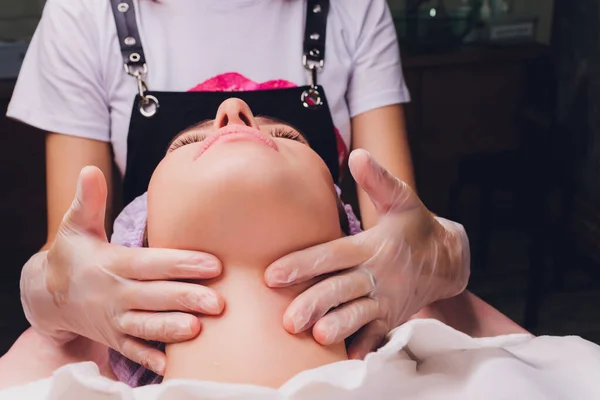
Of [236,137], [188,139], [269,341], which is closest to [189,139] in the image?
[188,139]

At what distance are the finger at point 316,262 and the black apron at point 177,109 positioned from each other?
1.16ft

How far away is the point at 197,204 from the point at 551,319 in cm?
176

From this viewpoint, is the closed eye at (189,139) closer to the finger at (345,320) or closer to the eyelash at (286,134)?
the eyelash at (286,134)

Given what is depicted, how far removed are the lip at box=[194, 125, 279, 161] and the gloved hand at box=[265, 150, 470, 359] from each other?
122mm

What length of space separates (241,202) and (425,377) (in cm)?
27

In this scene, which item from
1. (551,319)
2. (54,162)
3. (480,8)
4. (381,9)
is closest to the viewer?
(54,162)

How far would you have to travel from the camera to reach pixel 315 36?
1.13 meters

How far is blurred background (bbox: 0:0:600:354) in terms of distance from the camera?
2.11 m

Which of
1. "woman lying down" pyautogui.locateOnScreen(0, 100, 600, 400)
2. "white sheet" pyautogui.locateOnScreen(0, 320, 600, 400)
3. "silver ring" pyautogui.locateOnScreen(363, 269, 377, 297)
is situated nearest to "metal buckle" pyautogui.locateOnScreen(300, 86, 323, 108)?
"woman lying down" pyautogui.locateOnScreen(0, 100, 600, 400)

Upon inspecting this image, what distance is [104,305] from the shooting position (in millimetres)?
771

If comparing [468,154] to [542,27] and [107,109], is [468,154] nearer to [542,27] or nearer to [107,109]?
[542,27]

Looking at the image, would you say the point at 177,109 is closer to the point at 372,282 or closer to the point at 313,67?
the point at 313,67

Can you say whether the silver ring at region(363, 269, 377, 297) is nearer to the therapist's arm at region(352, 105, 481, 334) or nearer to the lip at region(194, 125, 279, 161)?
the lip at region(194, 125, 279, 161)

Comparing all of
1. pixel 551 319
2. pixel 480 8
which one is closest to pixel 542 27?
pixel 480 8
